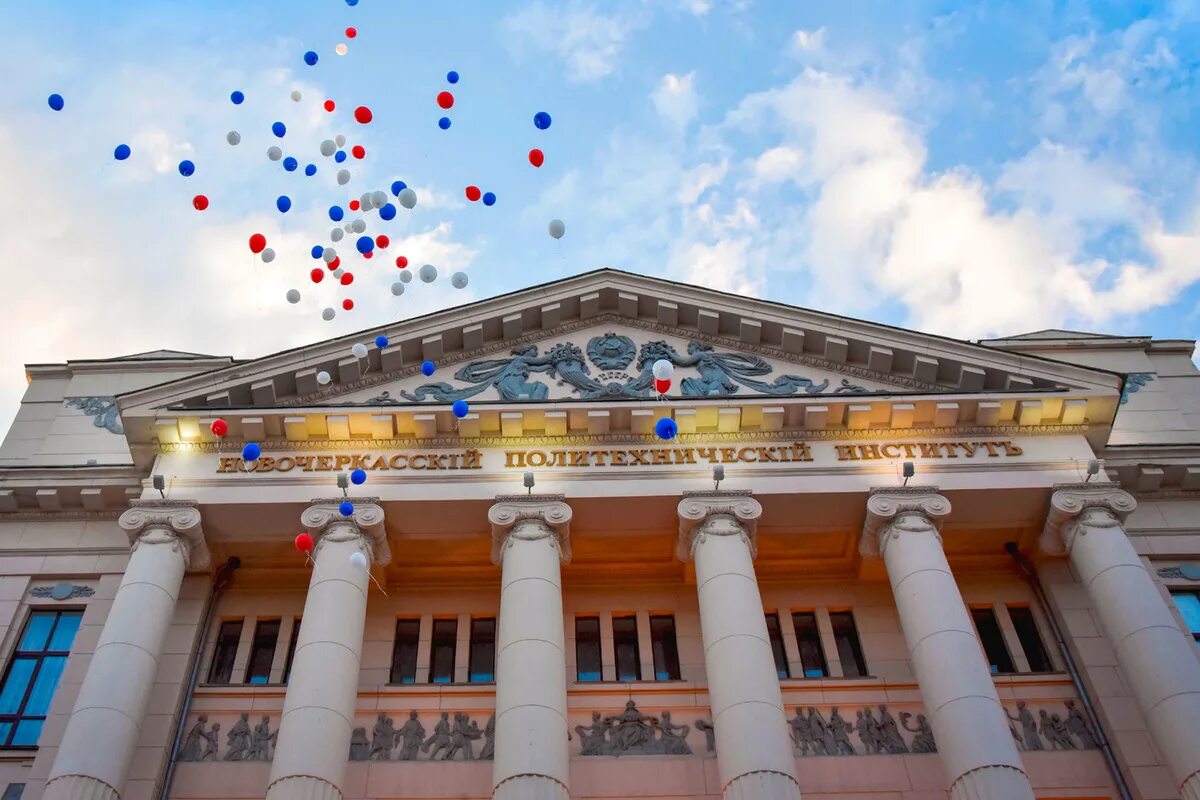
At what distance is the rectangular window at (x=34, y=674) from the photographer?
2189 centimetres

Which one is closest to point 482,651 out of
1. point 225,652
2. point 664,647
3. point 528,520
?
point 528,520

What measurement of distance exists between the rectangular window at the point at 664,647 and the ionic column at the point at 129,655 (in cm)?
930

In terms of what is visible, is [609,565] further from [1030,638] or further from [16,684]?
[16,684]

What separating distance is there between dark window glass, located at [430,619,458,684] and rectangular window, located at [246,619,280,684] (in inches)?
126

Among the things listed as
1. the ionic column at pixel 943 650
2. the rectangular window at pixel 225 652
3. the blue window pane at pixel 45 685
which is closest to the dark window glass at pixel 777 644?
the ionic column at pixel 943 650

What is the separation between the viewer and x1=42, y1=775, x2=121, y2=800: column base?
1838cm

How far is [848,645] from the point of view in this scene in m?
24.2

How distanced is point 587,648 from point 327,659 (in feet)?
19.1

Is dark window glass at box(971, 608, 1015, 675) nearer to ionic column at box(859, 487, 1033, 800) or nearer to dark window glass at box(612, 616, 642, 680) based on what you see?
ionic column at box(859, 487, 1033, 800)

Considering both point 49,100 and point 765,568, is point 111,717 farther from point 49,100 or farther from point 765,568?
point 765,568

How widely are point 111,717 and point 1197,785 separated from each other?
17.7 meters

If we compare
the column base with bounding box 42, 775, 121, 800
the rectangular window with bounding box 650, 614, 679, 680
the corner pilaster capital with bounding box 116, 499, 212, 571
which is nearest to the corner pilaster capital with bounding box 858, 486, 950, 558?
the rectangular window with bounding box 650, 614, 679, 680

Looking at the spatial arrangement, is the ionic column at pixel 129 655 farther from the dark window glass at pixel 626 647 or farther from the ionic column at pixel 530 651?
the dark window glass at pixel 626 647

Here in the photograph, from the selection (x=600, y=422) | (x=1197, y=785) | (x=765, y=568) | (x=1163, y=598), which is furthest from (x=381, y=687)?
(x=1163, y=598)
